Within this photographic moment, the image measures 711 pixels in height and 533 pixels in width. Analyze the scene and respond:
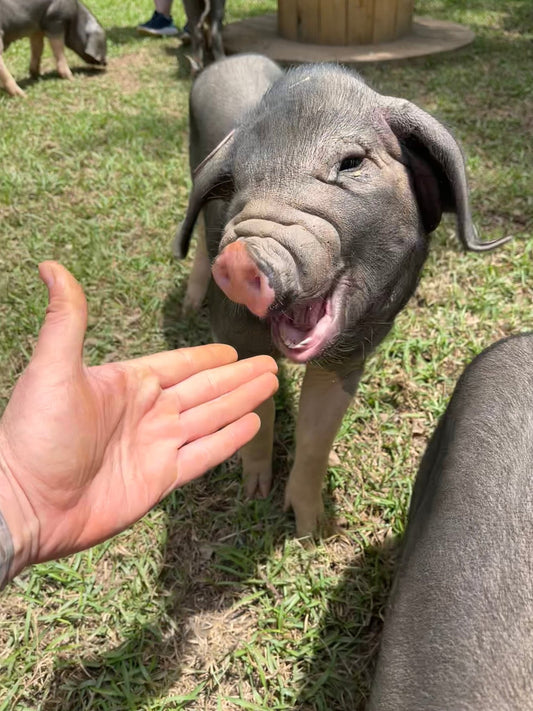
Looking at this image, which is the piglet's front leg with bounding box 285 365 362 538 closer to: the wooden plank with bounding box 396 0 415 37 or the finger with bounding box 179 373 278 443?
the finger with bounding box 179 373 278 443

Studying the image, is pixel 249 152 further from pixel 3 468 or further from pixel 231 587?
pixel 231 587

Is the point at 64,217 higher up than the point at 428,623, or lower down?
lower down

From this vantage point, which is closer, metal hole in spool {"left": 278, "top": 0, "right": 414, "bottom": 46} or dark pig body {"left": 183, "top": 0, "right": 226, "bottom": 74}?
dark pig body {"left": 183, "top": 0, "right": 226, "bottom": 74}

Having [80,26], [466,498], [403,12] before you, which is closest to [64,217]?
[466,498]

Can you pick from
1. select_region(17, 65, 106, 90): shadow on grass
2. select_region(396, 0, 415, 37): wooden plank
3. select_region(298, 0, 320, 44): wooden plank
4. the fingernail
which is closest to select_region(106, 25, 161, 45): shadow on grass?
select_region(17, 65, 106, 90): shadow on grass

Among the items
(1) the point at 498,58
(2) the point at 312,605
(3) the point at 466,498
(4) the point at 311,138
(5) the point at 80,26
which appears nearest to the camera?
(3) the point at 466,498

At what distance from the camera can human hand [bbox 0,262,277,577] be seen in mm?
1444

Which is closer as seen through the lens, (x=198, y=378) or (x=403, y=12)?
(x=198, y=378)

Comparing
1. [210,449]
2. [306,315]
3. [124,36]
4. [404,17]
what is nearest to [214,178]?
[306,315]

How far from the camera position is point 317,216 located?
1627 millimetres

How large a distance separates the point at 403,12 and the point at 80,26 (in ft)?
13.4

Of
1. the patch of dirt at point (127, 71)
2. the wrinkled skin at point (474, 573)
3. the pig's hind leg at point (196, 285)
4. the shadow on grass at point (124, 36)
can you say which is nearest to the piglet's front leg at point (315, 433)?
the wrinkled skin at point (474, 573)

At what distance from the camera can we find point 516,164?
15.4 feet

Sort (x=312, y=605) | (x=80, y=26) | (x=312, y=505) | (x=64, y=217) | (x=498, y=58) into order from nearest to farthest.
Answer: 1. (x=312, y=605)
2. (x=312, y=505)
3. (x=64, y=217)
4. (x=498, y=58)
5. (x=80, y=26)
